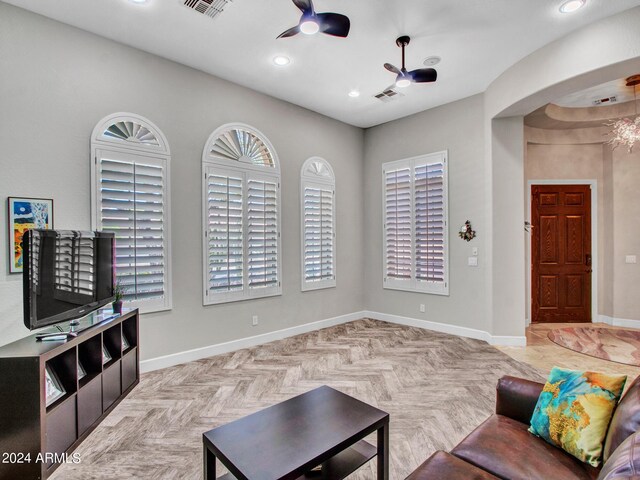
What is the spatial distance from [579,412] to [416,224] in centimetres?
422

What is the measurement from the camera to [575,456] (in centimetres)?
153

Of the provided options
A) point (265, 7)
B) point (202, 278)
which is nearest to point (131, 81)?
point (265, 7)

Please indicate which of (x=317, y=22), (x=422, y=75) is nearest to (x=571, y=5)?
(x=422, y=75)

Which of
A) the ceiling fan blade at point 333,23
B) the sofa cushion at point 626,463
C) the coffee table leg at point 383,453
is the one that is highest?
the ceiling fan blade at point 333,23

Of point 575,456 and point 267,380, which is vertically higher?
point 575,456

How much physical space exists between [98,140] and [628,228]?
25.6 ft

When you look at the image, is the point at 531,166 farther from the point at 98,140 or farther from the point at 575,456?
the point at 98,140

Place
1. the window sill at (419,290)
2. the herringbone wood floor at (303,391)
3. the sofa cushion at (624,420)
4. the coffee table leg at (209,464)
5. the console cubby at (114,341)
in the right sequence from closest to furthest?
1. the sofa cushion at (624,420)
2. the coffee table leg at (209,464)
3. the herringbone wood floor at (303,391)
4. the console cubby at (114,341)
5. the window sill at (419,290)

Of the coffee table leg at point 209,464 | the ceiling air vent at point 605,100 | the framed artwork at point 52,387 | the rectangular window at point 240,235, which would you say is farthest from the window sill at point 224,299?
the ceiling air vent at point 605,100

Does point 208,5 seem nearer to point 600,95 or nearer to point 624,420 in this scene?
point 624,420

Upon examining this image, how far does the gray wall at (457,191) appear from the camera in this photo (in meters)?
4.95

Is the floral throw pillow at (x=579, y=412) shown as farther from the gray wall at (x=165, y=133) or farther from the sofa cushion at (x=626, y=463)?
the gray wall at (x=165, y=133)

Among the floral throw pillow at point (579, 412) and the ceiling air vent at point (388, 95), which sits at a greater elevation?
the ceiling air vent at point (388, 95)

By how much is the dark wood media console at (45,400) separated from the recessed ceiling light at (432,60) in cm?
429
